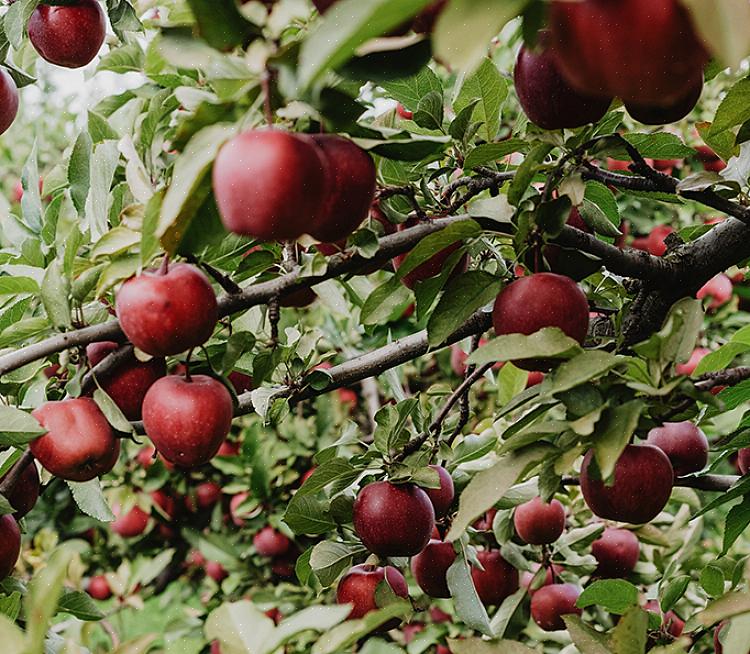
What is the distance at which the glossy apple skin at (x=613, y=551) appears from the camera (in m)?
1.73

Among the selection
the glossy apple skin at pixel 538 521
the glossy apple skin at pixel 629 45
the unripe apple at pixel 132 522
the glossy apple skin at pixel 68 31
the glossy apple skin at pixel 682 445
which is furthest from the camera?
the unripe apple at pixel 132 522

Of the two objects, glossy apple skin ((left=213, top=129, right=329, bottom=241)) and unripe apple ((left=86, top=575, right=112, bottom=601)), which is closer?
glossy apple skin ((left=213, top=129, right=329, bottom=241))

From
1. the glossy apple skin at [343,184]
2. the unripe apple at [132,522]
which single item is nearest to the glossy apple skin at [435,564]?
the glossy apple skin at [343,184]

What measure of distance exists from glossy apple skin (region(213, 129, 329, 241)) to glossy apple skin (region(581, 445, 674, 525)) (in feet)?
1.34

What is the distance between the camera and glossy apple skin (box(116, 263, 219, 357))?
80 cm

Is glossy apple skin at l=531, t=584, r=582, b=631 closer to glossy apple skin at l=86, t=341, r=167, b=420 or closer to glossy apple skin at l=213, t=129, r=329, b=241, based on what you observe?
glossy apple skin at l=86, t=341, r=167, b=420

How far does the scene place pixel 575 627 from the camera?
0.87m

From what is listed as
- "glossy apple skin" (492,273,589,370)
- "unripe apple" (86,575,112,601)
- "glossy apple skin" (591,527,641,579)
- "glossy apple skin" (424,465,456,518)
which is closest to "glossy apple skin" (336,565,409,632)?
"glossy apple skin" (424,465,456,518)

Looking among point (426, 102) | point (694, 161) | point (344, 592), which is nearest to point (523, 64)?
point (426, 102)

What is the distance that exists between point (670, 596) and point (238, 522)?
66.0 inches

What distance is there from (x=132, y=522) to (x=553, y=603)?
5.58ft

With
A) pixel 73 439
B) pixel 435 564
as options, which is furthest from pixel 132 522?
pixel 73 439

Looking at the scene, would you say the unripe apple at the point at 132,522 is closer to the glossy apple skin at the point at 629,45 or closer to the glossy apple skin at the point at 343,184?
the glossy apple skin at the point at 343,184

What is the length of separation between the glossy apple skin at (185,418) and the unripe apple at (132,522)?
2.00 m
